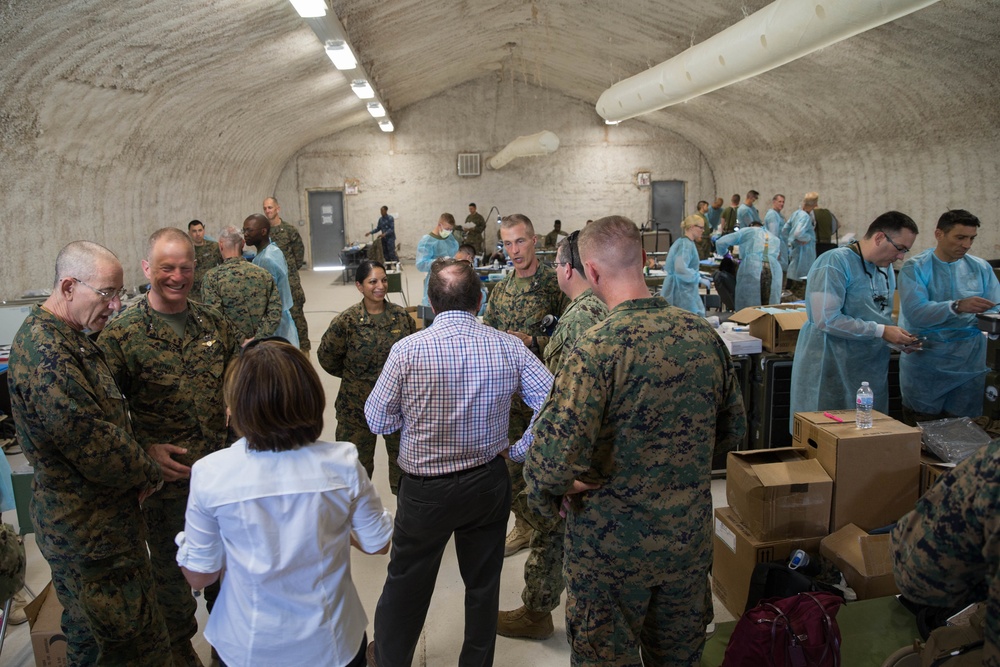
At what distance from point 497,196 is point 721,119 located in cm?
616

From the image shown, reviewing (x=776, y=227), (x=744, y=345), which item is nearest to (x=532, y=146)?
(x=776, y=227)

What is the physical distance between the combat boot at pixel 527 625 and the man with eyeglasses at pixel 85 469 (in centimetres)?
135

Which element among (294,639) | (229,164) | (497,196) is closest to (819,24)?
(294,639)

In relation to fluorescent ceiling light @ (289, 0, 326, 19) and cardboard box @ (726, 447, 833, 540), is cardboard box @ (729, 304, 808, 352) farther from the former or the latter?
A: fluorescent ceiling light @ (289, 0, 326, 19)

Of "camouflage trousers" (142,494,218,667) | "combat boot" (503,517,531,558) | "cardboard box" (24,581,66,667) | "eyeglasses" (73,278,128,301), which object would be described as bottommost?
"combat boot" (503,517,531,558)

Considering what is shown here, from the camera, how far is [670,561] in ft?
6.28

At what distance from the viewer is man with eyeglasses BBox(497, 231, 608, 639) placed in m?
2.78

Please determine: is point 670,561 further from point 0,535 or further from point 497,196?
point 497,196

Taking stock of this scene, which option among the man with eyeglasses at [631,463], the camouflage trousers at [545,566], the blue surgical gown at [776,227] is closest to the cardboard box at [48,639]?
the camouflage trousers at [545,566]

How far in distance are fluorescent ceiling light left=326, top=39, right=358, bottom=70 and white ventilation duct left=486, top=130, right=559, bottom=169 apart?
5.36 metres

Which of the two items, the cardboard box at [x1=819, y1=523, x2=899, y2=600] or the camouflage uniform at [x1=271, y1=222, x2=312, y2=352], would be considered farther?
the camouflage uniform at [x1=271, y1=222, x2=312, y2=352]

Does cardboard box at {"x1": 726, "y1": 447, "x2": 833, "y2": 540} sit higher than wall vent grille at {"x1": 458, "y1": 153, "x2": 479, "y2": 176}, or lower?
lower

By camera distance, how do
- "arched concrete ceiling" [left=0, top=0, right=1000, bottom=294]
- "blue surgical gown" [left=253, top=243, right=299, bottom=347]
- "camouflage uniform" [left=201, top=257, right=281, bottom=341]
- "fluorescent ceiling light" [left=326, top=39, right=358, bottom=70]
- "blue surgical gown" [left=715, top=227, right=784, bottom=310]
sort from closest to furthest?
"camouflage uniform" [left=201, top=257, right=281, bottom=341], "blue surgical gown" [left=253, top=243, right=299, bottom=347], "arched concrete ceiling" [left=0, top=0, right=1000, bottom=294], "fluorescent ceiling light" [left=326, top=39, right=358, bottom=70], "blue surgical gown" [left=715, top=227, right=784, bottom=310]


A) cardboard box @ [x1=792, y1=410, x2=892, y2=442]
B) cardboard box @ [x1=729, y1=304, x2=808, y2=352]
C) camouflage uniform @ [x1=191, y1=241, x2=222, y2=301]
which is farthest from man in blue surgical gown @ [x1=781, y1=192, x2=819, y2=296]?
camouflage uniform @ [x1=191, y1=241, x2=222, y2=301]
